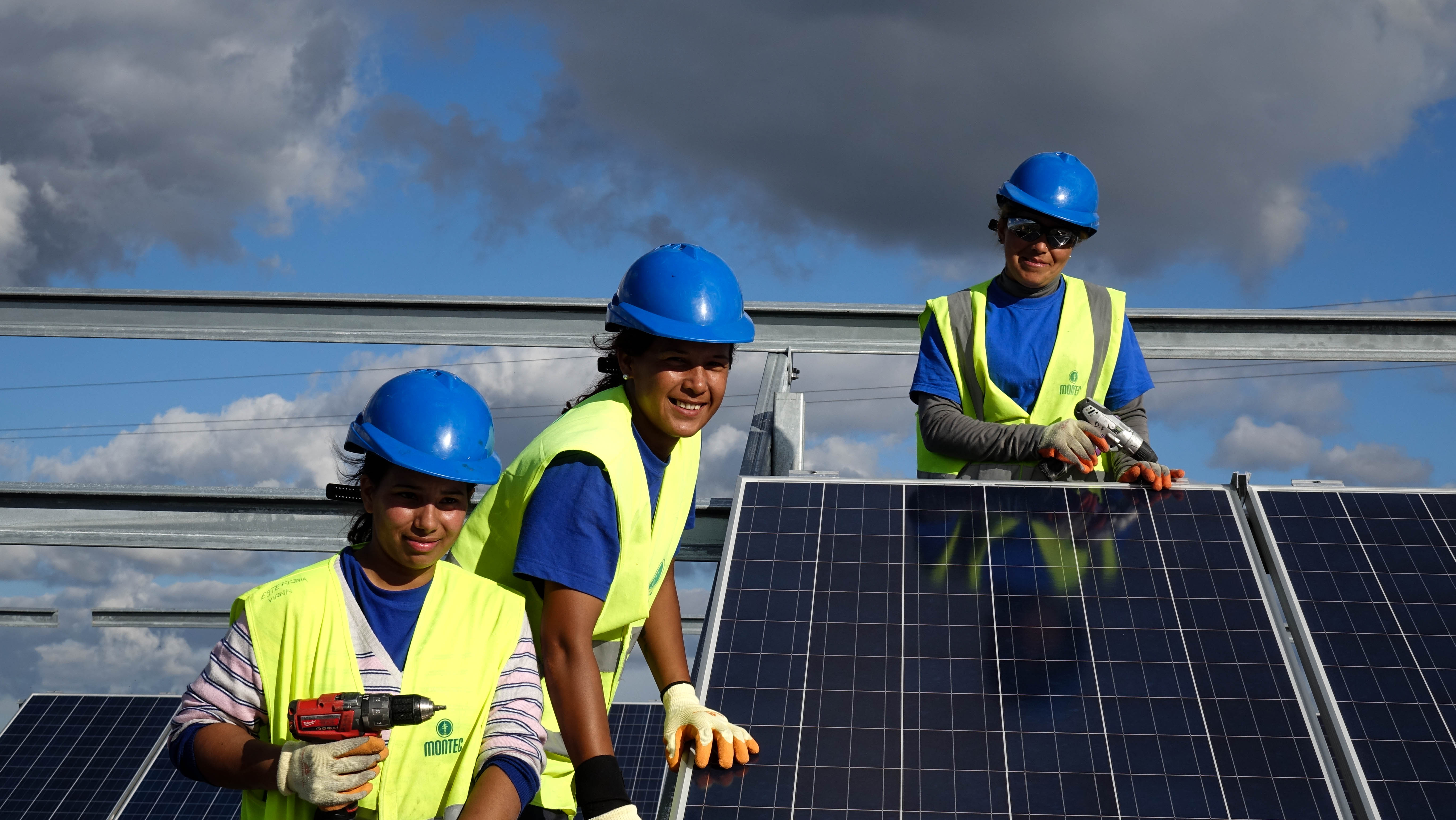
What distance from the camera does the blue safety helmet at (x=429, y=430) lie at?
2.62 metres

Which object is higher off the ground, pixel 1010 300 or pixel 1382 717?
pixel 1010 300

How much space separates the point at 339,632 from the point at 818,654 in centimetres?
127

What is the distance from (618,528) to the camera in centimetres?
276

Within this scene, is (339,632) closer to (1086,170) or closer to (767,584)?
(767,584)

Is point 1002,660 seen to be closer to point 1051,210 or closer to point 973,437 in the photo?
point 973,437

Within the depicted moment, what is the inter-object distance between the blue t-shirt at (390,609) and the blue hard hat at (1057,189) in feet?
8.84

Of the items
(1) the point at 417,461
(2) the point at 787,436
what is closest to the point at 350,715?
(1) the point at 417,461

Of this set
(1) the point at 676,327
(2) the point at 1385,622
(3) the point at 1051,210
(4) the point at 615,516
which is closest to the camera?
(4) the point at 615,516

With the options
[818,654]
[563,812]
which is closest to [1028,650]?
[818,654]

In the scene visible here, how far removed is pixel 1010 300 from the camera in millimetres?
4297

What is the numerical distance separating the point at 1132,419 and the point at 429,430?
274 cm

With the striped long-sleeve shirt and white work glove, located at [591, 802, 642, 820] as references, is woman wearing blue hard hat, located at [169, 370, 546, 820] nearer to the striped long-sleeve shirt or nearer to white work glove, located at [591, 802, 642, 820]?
the striped long-sleeve shirt

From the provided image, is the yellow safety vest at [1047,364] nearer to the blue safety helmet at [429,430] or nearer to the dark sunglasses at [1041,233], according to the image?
the dark sunglasses at [1041,233]

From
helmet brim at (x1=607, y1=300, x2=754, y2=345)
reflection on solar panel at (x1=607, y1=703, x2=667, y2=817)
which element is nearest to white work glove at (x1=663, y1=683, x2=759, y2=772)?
helmet brim at (x1=607, y1=300, x2=754, y2=345)
